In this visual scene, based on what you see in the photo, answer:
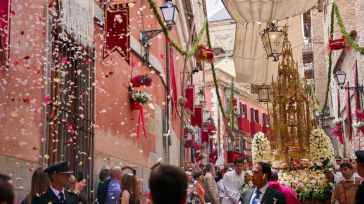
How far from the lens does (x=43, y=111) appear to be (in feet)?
25.0

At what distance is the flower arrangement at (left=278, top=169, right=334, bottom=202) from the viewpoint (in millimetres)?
10000

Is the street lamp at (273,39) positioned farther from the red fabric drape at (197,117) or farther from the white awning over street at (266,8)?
the red fabric drape at (197,117)

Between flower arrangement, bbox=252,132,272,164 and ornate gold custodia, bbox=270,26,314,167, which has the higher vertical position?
ornate gold custodia, bbox=270,26,314,167

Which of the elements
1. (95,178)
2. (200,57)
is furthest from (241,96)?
(95,178)

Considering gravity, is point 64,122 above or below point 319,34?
below

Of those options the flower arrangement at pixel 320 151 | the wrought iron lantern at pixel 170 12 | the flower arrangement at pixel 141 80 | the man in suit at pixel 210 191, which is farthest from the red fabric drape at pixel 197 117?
the flower arrangement at pixel 320 151

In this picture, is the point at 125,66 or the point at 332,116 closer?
the point at 125,66

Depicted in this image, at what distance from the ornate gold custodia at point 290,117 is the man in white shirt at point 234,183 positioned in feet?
3.11

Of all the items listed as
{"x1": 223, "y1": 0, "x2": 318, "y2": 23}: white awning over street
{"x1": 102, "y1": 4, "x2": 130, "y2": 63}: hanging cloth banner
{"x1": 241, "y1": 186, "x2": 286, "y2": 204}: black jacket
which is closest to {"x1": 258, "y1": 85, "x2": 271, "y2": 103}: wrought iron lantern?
{"x1": 223, "y1": 0, "x2": 318, "y2": 23}: white awning over street

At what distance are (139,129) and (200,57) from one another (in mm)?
2569

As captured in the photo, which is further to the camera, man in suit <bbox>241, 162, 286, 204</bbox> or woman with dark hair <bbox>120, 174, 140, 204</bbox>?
woman with dark hair <bbox>120, 174, 140, 204</bbox>

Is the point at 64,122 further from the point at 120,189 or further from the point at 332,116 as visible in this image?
the point at 332,116

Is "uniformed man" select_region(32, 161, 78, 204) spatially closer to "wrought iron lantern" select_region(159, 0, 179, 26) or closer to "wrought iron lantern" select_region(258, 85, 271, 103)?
"wrought iron lantern" select_region(159, 0, 179, 26)

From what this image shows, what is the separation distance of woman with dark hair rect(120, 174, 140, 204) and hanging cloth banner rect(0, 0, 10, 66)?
2421mm
